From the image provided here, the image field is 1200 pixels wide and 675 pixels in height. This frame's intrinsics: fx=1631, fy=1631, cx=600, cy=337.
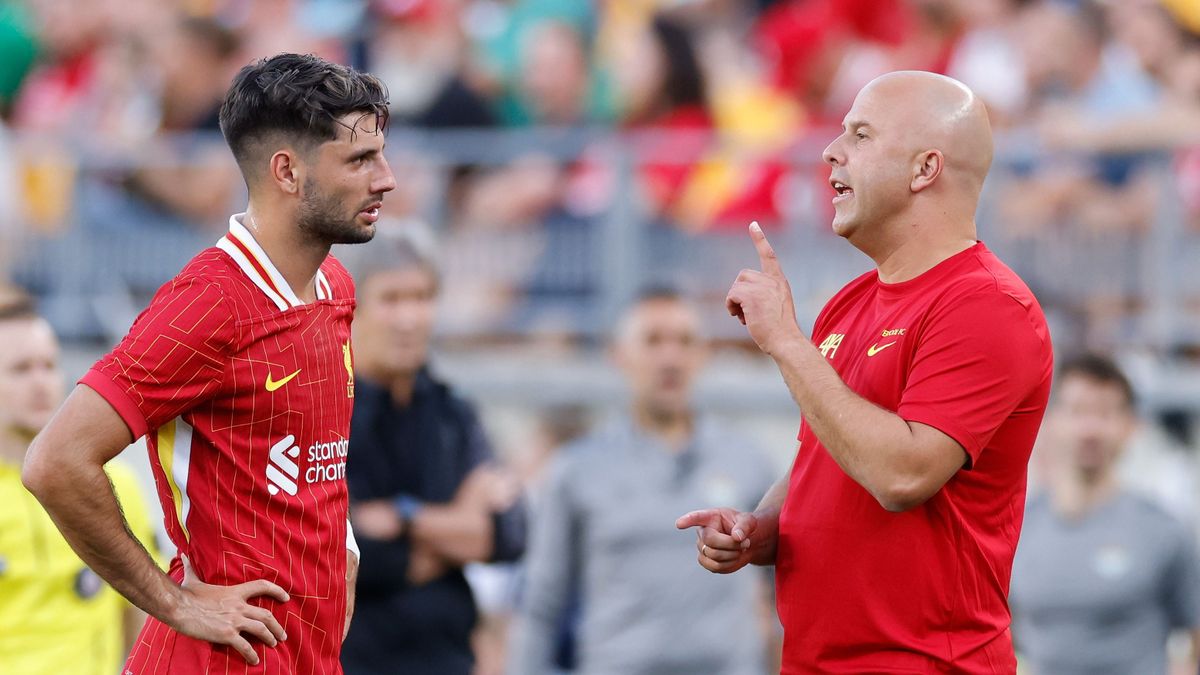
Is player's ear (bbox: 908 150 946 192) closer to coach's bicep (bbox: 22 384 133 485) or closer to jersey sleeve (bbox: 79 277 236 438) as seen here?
jersey sleeve (bbox: 79 277 236 438)

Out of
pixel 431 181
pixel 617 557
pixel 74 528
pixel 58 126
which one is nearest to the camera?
pixel 74 528

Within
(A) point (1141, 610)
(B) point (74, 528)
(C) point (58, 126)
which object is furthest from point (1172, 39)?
(C) point (58, 126)

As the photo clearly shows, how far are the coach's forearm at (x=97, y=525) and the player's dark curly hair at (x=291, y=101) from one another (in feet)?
2.77

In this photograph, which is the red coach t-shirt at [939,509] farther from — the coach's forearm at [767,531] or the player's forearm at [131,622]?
the player's forearm at [131,622]

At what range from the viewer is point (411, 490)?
582 cm

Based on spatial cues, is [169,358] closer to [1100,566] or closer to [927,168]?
[927,168]

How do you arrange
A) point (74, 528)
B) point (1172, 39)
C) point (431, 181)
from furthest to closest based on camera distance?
1. point (431, 181)
2. point (1172, 39)
3. point (74, 528)

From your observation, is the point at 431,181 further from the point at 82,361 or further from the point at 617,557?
the point at 617,557

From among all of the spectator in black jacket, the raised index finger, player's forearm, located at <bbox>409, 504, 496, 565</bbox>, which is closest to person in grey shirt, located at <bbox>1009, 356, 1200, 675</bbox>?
the spectator in black jacket

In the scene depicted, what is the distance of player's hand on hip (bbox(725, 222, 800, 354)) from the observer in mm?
3824

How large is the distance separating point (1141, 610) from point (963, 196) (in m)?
3.16

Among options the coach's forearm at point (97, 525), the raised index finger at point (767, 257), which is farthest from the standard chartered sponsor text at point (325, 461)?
the raised index finger at point (767, 257)

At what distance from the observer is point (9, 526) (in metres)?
5.38

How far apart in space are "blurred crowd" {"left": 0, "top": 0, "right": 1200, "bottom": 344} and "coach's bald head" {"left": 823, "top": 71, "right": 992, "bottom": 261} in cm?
430
